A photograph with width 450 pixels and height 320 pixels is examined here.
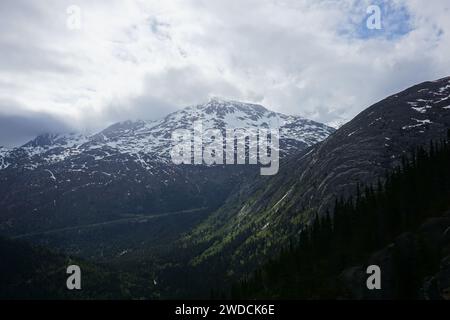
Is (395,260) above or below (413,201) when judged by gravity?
below

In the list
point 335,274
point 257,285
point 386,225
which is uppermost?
point 386,225

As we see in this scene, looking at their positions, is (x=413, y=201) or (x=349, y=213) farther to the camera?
(x=349, y=213)
